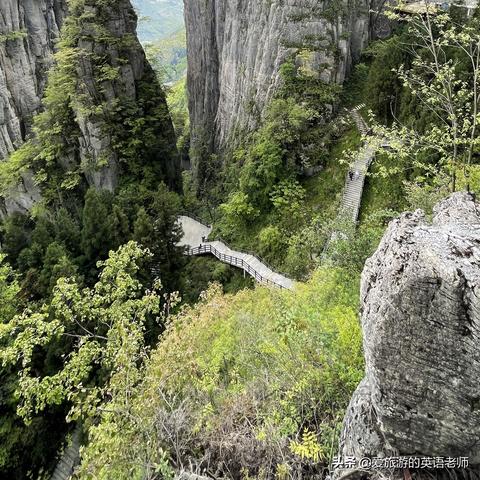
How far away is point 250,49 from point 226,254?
1784 centimetres

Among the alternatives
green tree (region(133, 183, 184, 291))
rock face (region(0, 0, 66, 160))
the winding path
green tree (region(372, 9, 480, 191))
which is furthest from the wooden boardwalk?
rock face (region(0, 0, 66, 160))

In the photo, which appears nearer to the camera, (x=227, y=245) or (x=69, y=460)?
(x=69, y=460)

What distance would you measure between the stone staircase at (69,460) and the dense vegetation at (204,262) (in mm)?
651

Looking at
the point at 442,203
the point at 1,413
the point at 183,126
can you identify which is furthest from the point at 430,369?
the point at 183,126

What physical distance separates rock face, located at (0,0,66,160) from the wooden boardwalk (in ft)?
64.6

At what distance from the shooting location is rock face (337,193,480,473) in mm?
4512

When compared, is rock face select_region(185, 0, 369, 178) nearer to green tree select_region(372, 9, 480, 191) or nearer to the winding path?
the winding path

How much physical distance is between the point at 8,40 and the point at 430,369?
47.6m

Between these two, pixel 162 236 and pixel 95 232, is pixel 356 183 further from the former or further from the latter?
pixel 95 232

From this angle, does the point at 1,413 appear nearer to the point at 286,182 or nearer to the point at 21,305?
the point at 21,305

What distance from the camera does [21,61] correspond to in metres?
41.1

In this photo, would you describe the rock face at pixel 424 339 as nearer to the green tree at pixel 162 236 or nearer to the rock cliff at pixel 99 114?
the green tree at pixel 162 236

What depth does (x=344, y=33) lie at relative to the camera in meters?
29.7

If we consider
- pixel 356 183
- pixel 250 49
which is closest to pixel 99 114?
pixel 250 49
